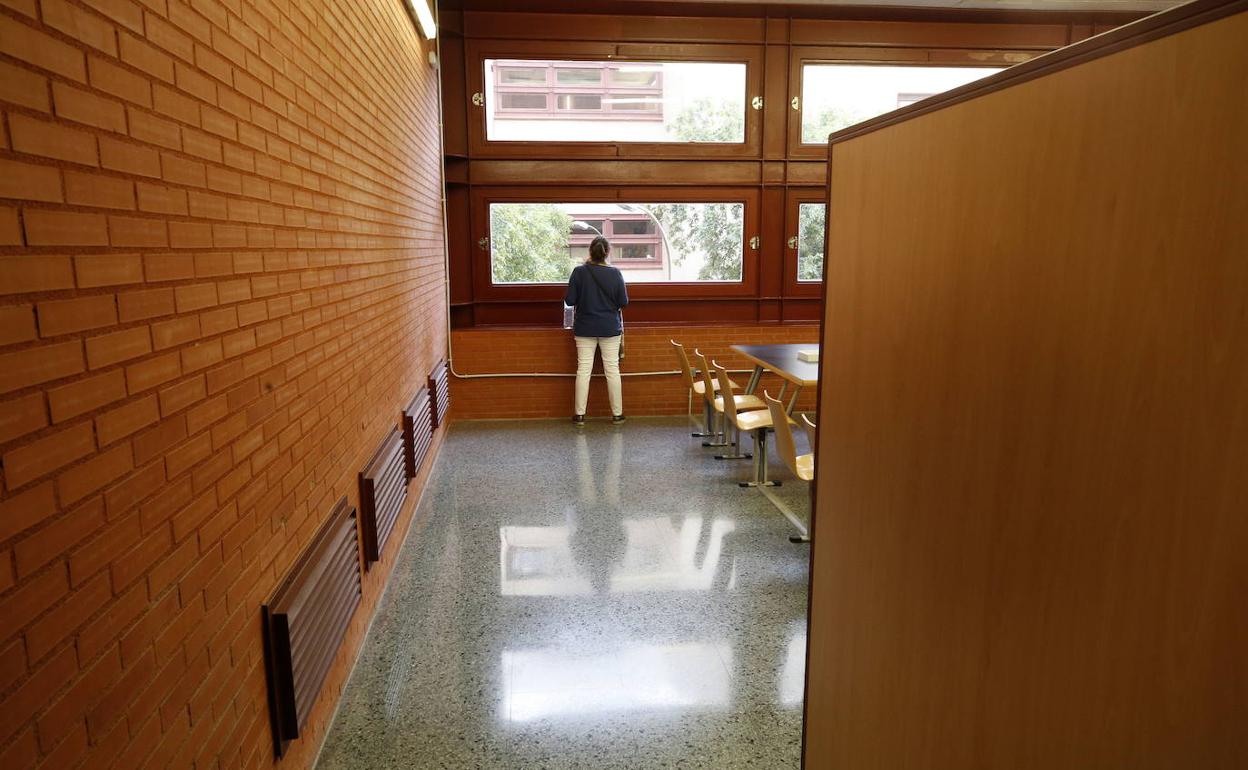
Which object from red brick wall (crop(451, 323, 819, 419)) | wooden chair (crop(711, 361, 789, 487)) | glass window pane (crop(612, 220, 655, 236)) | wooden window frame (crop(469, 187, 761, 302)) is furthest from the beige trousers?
wooden chair (crop(711, 361, 789, 487))

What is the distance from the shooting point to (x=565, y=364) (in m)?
6.90

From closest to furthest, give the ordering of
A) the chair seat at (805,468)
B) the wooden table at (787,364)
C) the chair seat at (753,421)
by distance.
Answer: the chair seat at (805,468), the wooden table at (787,364), the chair seat at (753,421)

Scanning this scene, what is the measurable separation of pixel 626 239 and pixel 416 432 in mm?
3283

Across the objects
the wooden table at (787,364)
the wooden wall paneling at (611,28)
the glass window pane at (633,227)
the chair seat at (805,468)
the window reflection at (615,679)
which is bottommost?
the window reflection at (615,679)

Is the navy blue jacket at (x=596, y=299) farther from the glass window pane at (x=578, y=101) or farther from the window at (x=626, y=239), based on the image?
the glass window pane at (x=578, y=101)

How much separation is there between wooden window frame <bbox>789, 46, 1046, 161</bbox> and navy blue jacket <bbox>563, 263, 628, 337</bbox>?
6.89ft

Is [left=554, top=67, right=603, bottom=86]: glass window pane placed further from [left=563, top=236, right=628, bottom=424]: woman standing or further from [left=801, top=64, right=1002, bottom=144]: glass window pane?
[left=801, top=64, right=1002, bottom=144]: glass window pane

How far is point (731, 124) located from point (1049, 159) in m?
6.19

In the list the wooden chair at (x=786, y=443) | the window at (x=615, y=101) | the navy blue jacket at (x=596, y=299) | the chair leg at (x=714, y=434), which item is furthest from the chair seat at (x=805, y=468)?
the window at (x=615, y=101)

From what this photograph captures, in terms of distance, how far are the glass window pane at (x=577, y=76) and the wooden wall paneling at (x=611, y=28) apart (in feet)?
0.81

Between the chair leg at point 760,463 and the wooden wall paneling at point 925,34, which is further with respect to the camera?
the wooden wall paneling at point 925,34

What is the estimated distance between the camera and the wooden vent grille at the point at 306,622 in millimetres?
1958

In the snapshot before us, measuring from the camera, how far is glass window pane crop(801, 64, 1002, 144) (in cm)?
682

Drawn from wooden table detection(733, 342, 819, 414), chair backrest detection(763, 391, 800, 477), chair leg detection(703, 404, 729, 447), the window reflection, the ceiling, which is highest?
the ceiling
